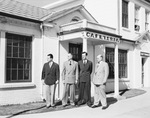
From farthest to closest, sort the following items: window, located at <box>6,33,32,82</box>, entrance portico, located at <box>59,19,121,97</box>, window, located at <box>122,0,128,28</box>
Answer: window, located at <box>122,0,128,28</box> < entrance portico, located at <box>59,19,121,97</box> < window, located at <box>6,33,32,82</box>

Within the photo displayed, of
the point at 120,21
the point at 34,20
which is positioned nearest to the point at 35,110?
the point at 34,20

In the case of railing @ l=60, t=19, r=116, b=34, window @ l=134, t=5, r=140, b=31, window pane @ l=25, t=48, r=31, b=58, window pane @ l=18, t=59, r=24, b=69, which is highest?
window @ l=134, t=5, r=140, b=31

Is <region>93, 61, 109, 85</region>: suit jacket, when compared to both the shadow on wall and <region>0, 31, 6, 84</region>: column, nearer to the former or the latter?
<region>0, 31, 6, 84</region>: column

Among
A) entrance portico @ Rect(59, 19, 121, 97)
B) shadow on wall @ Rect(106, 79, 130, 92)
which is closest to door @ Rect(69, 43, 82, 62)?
entrance portico @ Rect(59, 19, 121, 97)

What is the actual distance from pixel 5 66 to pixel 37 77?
1645 mm

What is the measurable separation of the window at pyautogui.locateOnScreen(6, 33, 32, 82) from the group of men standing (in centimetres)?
163

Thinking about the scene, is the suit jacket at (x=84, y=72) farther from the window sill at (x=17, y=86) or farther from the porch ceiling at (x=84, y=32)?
the window sill at (x=17, y=86)

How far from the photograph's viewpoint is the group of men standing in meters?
8.33

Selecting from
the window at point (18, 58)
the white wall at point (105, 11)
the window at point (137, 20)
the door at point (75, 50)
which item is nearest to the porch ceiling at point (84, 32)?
the door at point (75, 50)

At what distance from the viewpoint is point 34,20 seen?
9.79 meters

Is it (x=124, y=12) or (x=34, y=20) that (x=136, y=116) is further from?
(x=124, y=12)

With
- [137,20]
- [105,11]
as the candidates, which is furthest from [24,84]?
[137,20]

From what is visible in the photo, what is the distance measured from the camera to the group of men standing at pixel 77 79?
27.3 feet

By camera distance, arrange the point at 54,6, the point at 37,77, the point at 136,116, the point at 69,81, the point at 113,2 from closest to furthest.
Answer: the point at 136,116, the point at 69,81, the point at 37,77, the point at 113,2, the point at 54,6
